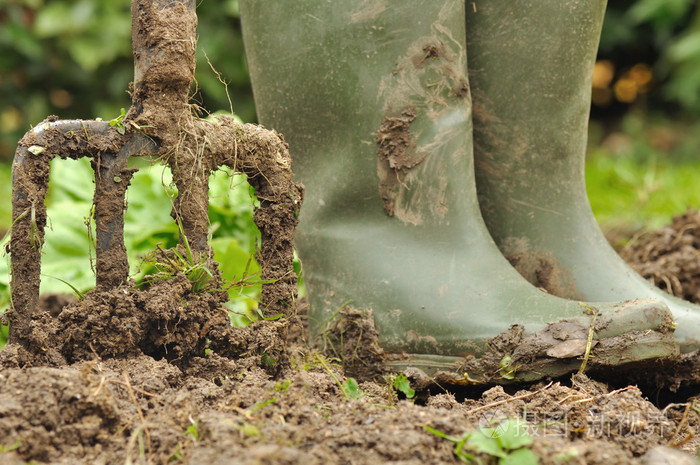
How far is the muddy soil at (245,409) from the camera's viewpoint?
933 millimetres

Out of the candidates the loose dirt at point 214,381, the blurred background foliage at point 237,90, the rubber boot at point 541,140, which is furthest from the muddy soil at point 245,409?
the blurred background foliage at point 237,90

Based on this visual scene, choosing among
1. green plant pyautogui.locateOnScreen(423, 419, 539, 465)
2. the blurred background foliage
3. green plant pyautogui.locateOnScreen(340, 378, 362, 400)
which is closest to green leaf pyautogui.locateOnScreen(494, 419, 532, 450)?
green plant pyautogui.locateOnScreen(423, 419, 539, 465)

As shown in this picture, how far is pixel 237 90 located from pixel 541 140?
3.03 meters

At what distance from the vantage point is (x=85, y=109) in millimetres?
4461

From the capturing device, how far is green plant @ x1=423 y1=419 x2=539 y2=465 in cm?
90

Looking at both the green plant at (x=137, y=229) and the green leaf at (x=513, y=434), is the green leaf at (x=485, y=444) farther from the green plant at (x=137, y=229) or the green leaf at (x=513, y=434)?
the green plant at (x=137, y=229)

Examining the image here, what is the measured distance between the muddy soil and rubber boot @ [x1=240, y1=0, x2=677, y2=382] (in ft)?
0.48

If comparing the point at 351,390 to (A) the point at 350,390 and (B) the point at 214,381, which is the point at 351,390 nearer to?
(A) the point at 350,390

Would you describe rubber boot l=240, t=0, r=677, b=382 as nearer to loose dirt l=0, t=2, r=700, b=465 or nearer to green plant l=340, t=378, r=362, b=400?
loose dirt l=0, t=2, r=700, b=465

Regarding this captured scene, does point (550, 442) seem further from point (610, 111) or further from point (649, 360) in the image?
point (610, 111)

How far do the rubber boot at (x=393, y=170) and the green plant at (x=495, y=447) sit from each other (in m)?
0.46

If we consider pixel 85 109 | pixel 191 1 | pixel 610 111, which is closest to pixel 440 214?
pixel 191 1

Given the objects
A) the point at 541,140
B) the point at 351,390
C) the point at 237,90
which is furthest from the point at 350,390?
the point at 237,90

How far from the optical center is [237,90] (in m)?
4.49
